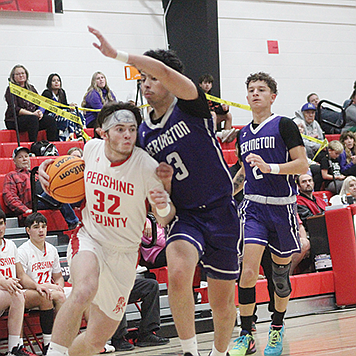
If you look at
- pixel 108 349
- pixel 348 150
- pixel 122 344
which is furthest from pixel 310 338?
pixel 348 150

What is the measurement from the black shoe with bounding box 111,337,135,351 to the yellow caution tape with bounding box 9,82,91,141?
13.9ft

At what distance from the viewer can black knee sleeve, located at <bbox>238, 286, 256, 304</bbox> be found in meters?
4.50

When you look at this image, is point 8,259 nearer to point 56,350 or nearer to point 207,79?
point 56,350

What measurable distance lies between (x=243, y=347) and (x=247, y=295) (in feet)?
1.39

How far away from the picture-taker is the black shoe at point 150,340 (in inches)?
212

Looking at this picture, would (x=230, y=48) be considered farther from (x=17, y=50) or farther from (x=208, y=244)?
(x=208, y=244)

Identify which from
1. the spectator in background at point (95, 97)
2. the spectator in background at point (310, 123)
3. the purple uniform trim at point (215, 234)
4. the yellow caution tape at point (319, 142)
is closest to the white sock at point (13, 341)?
the purple uniform trim at point (215, 234)

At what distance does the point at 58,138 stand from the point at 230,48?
5.69 metres

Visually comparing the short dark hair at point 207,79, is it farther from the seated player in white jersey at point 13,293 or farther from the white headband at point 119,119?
the white headband at point 119,119

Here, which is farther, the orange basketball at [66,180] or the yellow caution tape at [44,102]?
the yellow caution tape at [44,102]

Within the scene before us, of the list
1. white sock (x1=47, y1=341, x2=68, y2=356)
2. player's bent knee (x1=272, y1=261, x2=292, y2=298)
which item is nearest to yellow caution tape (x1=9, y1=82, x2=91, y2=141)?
player's bent knee (x1=272, y1=261, x2=292, y2=298)

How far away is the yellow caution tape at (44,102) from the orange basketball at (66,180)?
540cm

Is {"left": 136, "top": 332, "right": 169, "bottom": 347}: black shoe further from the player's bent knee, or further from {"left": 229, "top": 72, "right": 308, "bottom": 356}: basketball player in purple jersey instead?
the player's bent knee

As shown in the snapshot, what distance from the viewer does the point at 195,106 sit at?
3.19 metres
